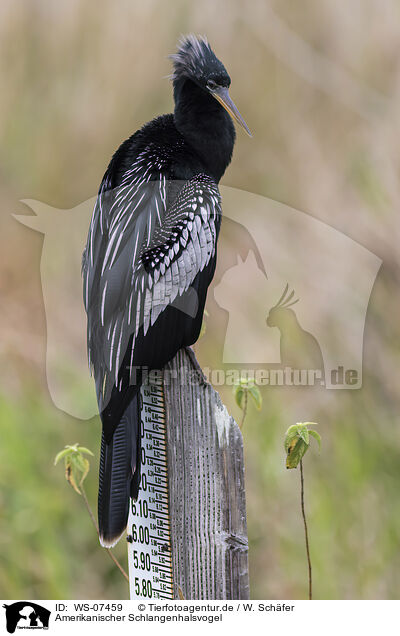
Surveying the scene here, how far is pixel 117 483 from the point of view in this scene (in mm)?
2020

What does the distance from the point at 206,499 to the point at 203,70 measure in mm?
1574

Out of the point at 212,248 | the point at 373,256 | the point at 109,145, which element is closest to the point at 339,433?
the point at 373,256

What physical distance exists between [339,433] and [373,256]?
0.77 metres

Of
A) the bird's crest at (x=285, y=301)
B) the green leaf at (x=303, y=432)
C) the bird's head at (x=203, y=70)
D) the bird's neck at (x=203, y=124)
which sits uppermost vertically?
the bird's head at (x=203, y=70)

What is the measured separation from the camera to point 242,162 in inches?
146

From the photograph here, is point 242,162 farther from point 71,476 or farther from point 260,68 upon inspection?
point 71,476

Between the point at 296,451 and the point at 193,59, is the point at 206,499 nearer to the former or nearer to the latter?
the point at 296,451

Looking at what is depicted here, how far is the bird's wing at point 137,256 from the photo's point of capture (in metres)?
2.31
